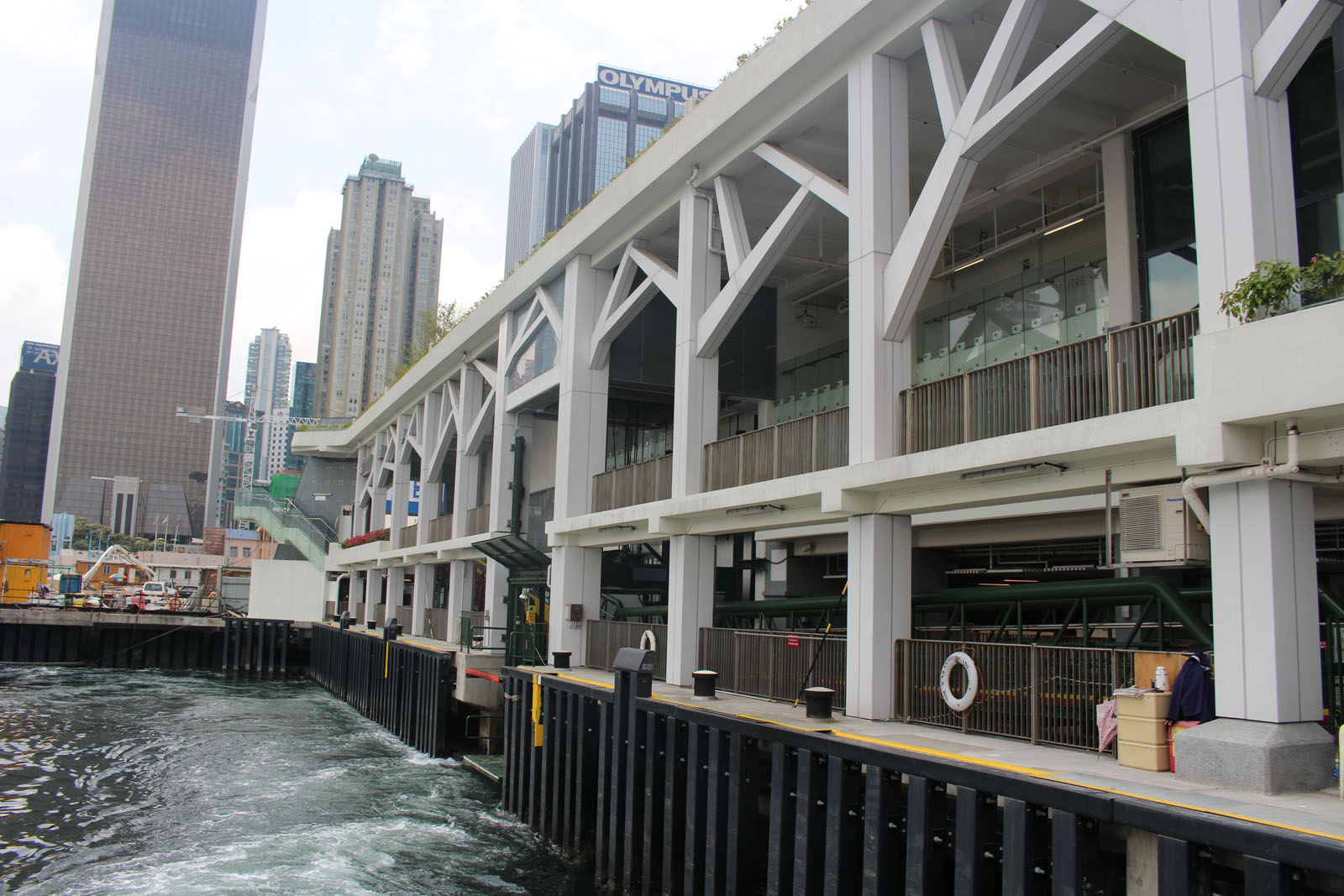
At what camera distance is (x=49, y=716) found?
2983cm

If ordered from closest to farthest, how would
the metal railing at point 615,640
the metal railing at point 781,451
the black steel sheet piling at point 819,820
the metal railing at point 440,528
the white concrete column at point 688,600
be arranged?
the black steel sheet piling at point 819,820 < the metal railing at point 781,451 < the white concrete column at point 688,600 < the metal railing at point 615,640 < the metal railing at point 440,528

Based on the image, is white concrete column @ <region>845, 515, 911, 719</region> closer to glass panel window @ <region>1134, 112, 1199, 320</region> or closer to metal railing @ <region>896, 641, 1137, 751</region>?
metal railing @ <region>896, 641, 1137, 751</region>

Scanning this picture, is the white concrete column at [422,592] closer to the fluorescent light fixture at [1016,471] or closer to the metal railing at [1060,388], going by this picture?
the metal railing at [1060,388]

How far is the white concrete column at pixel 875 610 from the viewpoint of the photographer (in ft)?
44.0

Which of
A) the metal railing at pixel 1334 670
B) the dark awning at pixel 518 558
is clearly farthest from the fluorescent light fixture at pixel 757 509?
the dark awning at pixel 518 558

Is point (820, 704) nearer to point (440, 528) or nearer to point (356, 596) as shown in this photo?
point (440, 528)

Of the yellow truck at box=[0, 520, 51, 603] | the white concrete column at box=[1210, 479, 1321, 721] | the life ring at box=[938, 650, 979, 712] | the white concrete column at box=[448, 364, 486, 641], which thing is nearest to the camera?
the white concrete column at box=[1210, 479, 1321, 721]

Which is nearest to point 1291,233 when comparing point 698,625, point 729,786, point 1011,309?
point 729,786

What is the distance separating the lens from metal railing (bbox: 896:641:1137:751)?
10.6 metres

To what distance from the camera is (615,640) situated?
21.5m

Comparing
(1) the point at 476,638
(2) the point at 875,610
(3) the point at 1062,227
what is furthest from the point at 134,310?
(2) the point at 875,610

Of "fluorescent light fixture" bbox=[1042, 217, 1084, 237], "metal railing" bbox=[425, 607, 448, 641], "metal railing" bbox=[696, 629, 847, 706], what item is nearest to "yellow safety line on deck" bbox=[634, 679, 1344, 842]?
"metal railing" bbox=[696, 629, 847, 706]

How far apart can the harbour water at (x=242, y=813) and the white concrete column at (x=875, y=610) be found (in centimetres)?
493

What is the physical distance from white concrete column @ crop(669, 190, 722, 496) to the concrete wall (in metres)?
38.6
